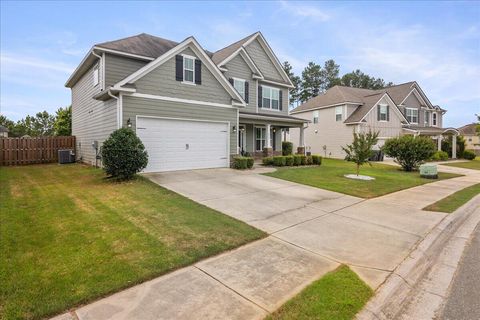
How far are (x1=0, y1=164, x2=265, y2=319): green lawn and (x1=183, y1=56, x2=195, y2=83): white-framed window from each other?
676 centimetres

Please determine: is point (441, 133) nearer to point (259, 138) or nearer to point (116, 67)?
point (259, 138)

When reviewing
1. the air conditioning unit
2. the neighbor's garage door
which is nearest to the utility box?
the neighbor's garage door

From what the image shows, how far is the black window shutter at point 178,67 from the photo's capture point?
40.3 feet

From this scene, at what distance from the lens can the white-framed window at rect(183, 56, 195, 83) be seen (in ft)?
41.3

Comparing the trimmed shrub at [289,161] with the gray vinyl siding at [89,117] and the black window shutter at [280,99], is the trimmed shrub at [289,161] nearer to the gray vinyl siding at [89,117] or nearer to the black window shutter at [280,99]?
the black window shutter at [280,99]

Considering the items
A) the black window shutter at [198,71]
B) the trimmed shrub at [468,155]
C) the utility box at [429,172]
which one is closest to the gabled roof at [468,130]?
the trimmed shrub at [468,155]

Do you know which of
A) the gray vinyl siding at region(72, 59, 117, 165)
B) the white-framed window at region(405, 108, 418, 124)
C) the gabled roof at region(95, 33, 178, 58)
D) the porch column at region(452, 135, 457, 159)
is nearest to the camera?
the gray vinyl siding at region(72, 59, 117, 165)

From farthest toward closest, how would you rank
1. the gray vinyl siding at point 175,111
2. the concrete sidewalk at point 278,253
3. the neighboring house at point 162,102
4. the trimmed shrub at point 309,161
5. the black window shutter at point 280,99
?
the black window shutter at point 280,99 < the trimmed shrub at point 309,161 < the neighboring house at point 162,102 < the gray vinyl siding at point 175,111 < the concrete sidewalk at point 278,253

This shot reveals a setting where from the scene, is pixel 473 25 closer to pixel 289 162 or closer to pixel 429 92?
pixel 289 162

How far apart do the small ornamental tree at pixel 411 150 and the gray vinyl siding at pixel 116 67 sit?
55.2ft

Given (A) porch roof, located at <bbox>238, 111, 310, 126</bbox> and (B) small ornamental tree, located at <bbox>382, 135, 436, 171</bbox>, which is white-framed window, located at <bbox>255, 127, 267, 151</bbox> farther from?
(B) small ornamental tree, located at <bbox>382, 135, 436, 171</bbox>

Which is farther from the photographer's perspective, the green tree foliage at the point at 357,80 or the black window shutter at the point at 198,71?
the green tree foliage at the point at 357,80

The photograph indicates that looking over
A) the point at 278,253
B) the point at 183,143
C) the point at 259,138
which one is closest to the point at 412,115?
the point at 259,138

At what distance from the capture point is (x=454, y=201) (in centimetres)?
843
